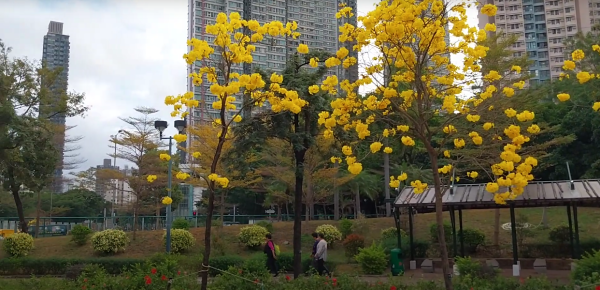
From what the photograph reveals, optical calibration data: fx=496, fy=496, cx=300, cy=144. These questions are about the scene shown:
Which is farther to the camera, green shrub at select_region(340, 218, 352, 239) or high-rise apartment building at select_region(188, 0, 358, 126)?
high-rise apartment building at select_region(188, 0, 358, 126)

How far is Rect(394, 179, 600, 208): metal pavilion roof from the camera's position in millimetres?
12766

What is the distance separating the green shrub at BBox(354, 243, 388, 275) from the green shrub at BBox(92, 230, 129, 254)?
1027 cm

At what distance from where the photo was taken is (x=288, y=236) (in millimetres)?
23172

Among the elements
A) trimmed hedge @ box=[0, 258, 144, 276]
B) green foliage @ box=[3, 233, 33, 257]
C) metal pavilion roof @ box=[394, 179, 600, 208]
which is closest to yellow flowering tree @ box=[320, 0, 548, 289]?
metal pavilion roof @ box=[394, 179, 600, 208]

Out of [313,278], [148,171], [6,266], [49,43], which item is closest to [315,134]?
[313,278]

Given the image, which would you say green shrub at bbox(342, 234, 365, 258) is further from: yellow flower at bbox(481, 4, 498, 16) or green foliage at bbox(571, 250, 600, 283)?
yellow flower at bbox(481, 4, 498, 16)

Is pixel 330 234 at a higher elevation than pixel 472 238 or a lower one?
higher

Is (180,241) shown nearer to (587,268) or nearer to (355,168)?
(355,168)

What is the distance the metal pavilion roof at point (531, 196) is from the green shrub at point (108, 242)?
38.2ft

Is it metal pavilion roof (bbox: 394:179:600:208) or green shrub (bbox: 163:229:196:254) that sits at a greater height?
metal pavilion roof (bbox: 394:179:600:208)

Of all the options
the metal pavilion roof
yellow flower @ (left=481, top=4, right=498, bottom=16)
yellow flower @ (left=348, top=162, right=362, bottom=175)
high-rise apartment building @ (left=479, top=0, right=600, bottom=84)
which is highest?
high-rise apartment building @ (left=479, top=0, right=600, bottom=84)

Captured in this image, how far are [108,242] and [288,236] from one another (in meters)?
7.89

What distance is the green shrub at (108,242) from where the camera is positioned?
771 inches

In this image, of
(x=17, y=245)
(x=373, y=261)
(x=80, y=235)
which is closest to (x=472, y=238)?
(x=373, y=261)
